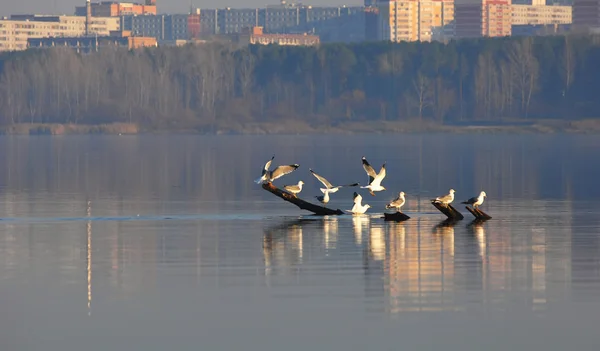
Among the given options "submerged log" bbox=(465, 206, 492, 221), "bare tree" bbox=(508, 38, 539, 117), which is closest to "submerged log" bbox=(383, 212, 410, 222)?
"submerged log" bbox=(465, 206, 492, 221)

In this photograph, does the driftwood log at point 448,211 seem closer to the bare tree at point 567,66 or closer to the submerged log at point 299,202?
the submerged log at point 299,202

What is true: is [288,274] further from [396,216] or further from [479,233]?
[396,216]

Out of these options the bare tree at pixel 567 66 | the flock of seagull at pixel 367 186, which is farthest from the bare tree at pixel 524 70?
Result: the flock of seagull at pixel 367 186

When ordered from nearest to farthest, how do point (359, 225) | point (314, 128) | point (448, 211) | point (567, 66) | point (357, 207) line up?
point (359, 225), point (448, 211), point (357, 207), point (567, 66), point (314, 128)

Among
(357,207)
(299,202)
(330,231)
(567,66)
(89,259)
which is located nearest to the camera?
(89,259)

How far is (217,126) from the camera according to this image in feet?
572

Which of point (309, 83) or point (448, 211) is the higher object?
point (309, 83)

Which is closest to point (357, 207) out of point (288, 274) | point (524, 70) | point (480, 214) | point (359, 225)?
point (359, 225)

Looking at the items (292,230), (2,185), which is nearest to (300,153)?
(2,185)

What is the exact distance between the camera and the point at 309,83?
185 meters

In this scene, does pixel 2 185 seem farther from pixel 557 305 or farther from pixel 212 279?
pixel 557 305

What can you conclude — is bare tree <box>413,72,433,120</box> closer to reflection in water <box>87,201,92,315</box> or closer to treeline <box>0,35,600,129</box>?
treeline <box>0,35,600,129</box>

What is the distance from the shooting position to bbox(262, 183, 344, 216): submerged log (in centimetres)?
3416

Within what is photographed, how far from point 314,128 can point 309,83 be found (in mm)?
13574
